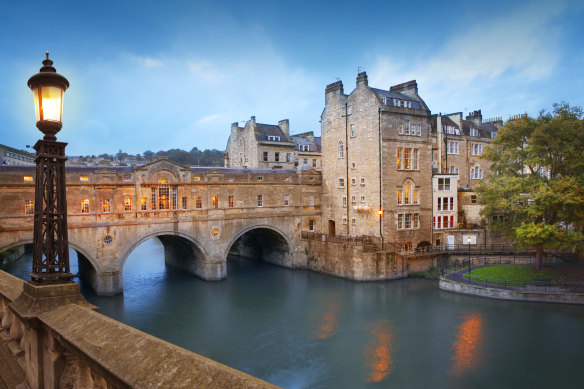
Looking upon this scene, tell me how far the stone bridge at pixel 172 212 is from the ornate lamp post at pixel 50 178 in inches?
949

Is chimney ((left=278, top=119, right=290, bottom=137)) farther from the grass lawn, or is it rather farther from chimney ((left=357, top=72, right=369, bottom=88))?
A: the grass lawn

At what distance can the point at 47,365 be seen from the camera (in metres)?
4.91

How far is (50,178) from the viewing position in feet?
18.6

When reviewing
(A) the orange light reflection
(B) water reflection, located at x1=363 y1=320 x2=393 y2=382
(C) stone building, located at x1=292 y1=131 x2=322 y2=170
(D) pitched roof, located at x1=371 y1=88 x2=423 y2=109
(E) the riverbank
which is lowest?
(B) water reflection, located at x1=363 y1=320 x2=393 y2=382

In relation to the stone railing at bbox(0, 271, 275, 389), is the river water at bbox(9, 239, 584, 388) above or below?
below

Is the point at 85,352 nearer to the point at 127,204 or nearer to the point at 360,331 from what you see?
the point at 360,331

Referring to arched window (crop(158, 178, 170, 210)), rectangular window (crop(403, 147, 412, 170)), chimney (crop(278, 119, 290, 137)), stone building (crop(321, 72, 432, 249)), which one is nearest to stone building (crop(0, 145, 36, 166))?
arched window (crop(158, 178, 170, 210))

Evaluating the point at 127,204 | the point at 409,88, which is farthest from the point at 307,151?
the point at 127,204

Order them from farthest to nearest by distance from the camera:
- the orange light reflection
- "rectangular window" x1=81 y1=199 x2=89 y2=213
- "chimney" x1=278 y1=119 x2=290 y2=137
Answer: "chimney" x1=278 y1=119 x2=290 y2=137 < "rectangular window" x1=81 y1=199 x2=89 y2=213 < the orange light reflection

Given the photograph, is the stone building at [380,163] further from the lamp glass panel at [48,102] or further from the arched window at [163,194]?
the lamp glass panel at [48,102]

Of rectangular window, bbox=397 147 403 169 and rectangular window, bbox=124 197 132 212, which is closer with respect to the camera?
rectangular window, bbox=124 197 132 212

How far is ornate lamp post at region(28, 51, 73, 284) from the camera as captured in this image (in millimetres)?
5465

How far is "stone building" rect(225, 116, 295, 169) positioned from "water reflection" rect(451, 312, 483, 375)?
1170 inches

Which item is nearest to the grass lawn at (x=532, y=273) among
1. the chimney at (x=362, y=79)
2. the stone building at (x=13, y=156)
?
the chimney at (x=362, y=79)
